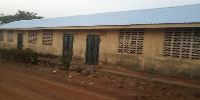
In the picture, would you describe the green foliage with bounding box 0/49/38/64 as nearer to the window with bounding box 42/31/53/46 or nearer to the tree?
the window with bounding box 42/31/53/46

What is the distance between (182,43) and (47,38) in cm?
1106

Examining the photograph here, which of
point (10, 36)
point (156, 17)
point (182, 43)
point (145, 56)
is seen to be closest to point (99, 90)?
point (145, 56)

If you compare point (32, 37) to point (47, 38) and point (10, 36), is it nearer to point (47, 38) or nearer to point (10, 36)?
point (47, 38)

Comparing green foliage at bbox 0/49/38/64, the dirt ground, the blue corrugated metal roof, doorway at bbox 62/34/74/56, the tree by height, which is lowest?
the dirt ground

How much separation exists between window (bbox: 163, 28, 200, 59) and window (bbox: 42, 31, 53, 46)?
966 centimetres

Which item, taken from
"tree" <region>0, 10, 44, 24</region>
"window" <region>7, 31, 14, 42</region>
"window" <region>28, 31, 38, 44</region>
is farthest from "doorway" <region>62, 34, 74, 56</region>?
"tree" <region>0, 10, 44, 24</region>

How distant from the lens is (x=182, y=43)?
8.80 metres

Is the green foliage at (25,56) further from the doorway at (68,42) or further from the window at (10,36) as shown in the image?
the window at (10,36)

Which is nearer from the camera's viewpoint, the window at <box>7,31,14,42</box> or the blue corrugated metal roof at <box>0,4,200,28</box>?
the blue corrugated metal roof at <box>0,4,200,28</box>

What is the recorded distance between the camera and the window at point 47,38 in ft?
51.3

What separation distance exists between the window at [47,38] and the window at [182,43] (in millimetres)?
9659

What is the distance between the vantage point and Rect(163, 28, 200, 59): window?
844 centimetres

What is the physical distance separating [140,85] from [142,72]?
2.08 m

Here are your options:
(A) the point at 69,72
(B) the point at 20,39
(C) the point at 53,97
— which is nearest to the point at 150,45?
(A) the point at 69,72
